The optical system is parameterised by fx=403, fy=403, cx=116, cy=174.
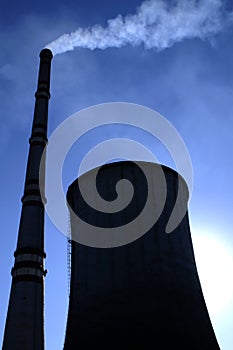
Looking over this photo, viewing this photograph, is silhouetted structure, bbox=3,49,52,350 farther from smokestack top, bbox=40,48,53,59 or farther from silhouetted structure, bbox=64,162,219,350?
smokestack top, bbox=40,48,53,59

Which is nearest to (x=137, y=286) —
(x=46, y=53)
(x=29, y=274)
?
(x=29, y=274)

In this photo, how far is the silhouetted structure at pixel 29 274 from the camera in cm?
1773

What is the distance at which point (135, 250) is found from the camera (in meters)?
12.9

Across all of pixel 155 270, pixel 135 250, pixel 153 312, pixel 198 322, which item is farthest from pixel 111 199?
pixel 198 322

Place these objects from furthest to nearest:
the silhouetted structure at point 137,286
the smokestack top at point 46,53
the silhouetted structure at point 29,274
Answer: the smokestack top at point 46,53 → the silhouetted structure at point 29,274 → the silhouetted structure at point 137,286

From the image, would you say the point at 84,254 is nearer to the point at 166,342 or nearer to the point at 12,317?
the point at 166,342

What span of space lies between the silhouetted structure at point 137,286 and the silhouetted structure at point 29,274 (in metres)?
5.72

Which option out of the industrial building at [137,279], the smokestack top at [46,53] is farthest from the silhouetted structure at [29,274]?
the smokestack top at [46,53]

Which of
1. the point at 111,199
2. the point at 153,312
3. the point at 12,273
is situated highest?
the point at 12,273

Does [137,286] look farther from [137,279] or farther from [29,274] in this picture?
[29,274]

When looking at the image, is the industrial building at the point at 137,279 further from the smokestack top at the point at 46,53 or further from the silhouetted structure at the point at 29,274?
the smokestack top at the point at 46,53

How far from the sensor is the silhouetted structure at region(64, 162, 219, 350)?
11.7m

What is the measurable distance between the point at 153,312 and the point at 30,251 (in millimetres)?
9198

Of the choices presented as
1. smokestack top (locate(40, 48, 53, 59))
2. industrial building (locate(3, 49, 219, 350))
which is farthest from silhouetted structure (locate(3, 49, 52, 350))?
smokestack top (locate(40, 48, 53, 59))
